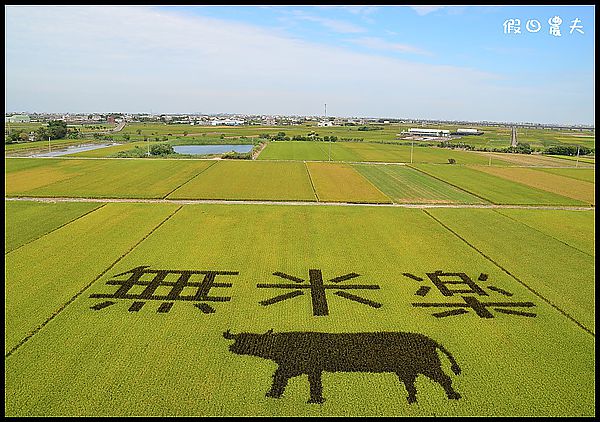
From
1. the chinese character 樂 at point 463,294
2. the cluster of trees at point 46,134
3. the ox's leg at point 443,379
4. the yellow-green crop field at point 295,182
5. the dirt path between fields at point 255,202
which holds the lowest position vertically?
the ox's leg at point 443,379

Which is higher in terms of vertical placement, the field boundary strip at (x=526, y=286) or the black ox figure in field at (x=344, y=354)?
the field boundary strip at (x=526, y=286)

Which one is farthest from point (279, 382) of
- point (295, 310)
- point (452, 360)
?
point (452, 360)

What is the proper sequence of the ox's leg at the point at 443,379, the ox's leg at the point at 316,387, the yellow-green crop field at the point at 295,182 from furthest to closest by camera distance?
1. the yellow-green crop field at the point at 295,182
2. the ox's leg at the point at 443,379
3. the ox's leg at the point at 316,387

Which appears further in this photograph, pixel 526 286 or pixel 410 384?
pixel 526 286

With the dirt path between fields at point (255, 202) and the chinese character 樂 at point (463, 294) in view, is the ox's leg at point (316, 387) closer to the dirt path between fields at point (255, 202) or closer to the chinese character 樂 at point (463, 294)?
the chinese character 樂 at point (463, 294)

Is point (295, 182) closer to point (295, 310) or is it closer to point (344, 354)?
point (295, 310)

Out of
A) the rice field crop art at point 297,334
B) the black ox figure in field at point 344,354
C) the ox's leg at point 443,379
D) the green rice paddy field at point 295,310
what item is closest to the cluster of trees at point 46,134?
the green rice paddy field at point 295,310

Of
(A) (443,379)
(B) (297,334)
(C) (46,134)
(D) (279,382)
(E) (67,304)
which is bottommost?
(A) (443,379)
